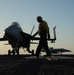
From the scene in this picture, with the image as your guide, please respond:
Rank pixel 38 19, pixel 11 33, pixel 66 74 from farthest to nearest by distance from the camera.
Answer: pixel 11 33
pixel 38 19
pixel 66 74

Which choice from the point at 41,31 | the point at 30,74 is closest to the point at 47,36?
the point at 41,31

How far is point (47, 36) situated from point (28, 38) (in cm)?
2120

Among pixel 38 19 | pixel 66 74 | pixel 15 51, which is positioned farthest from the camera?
pixel 15 51

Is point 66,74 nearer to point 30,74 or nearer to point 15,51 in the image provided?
point 30,74

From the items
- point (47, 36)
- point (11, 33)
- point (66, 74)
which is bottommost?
point (66, 74)

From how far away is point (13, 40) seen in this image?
30.7 metres

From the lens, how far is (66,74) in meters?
5.14

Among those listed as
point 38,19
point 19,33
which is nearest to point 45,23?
point 38,19

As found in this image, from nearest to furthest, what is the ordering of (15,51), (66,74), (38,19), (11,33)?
(66,74) → (38,19) → (11,33) → (15,51)

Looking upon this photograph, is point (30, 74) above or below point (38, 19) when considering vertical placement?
below

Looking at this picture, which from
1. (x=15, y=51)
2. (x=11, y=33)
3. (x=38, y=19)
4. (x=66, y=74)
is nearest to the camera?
(x=66, y=74)

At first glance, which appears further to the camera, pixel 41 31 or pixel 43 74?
pixel 41 31

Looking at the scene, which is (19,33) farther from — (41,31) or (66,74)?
(66,74)

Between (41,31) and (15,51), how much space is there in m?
20.0
